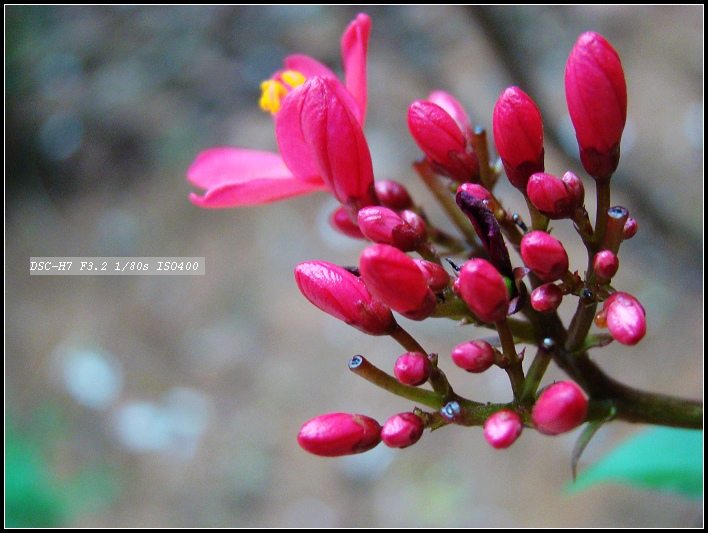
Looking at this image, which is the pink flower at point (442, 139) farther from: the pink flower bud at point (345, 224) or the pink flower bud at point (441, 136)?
the pink flower bud at point (345, 224)

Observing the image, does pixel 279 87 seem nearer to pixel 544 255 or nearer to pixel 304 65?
pixel 304 65

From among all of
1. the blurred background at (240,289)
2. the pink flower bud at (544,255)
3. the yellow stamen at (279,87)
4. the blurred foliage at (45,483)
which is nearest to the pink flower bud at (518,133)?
the pink flower bud at (544,255)

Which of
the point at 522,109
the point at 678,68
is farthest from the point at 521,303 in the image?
the point at 678,68

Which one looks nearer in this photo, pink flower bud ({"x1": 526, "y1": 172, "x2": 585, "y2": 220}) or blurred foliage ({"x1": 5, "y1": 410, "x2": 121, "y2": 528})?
pink flower bud ({"x1": 526, "y1": 172, "x2": 585, "y2": 220})

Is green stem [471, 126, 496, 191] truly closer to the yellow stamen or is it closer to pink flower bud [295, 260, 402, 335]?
pink flower bud [295, 260, 402, 335]

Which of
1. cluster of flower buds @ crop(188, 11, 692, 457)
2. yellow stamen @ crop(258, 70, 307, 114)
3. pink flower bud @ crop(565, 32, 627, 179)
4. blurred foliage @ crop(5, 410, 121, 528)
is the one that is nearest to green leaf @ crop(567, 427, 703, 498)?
cluster of flower buds @ crop(188, 11, 692, 457)

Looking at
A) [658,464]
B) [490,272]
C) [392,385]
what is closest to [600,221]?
[490,272]
